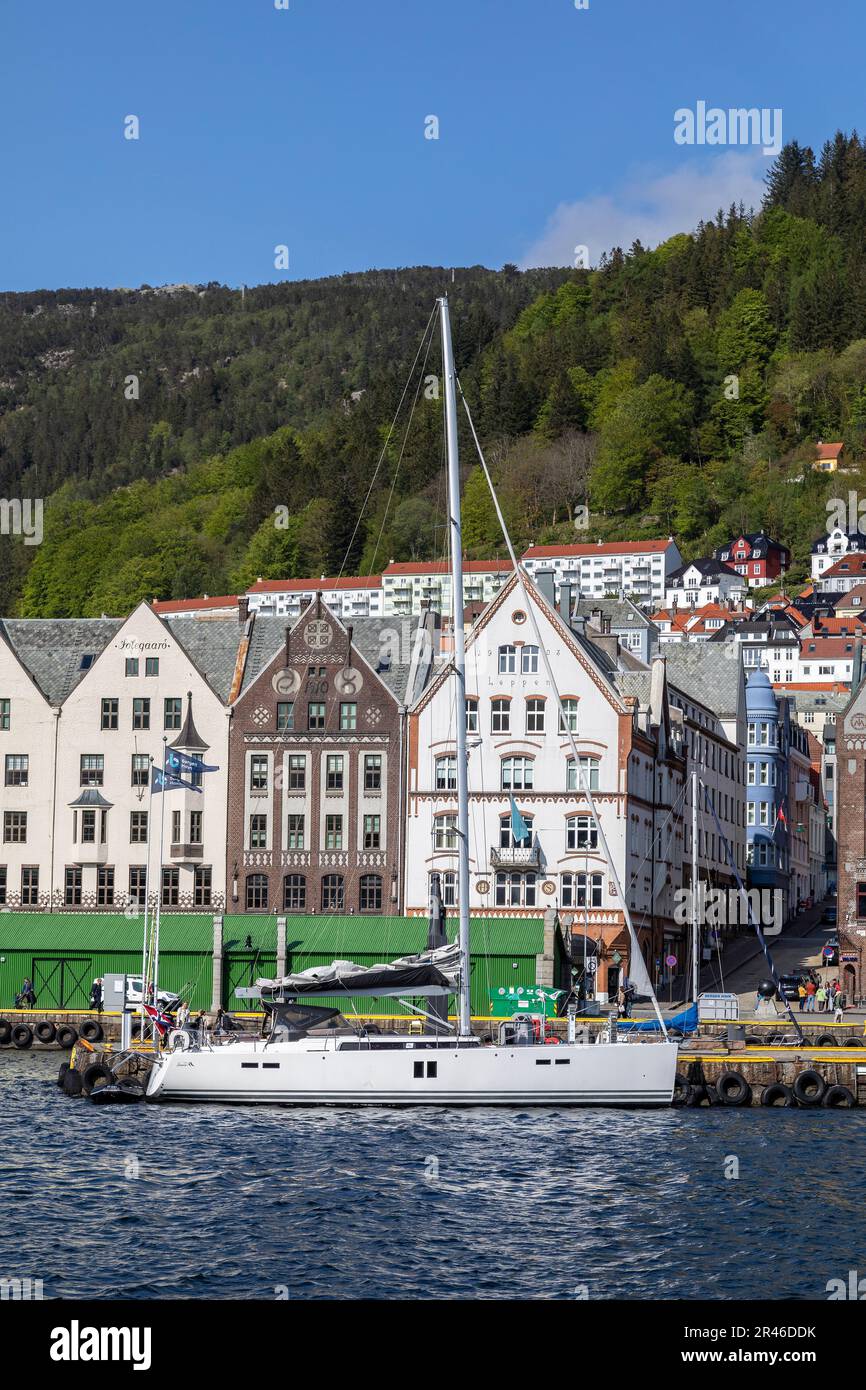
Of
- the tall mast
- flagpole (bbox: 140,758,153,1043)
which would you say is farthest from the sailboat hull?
flagpole (bbox: 140,758,153,1043)

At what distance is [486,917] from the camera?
293 feet

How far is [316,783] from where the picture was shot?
95.2 m

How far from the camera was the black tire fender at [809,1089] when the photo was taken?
2584 inches

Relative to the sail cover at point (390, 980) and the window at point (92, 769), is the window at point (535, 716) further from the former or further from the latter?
the sail cover at point (390, 980)

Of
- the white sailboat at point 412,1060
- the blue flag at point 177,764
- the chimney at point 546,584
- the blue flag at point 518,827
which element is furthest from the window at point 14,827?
the white sailboat at point 412,1060

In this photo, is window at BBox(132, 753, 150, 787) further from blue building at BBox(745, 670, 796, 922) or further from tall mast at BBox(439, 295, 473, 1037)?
blue building at BBox(745, 670, 796, 922)

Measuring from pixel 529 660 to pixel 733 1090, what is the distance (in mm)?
32042

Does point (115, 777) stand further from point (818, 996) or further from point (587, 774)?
point (818, 996)

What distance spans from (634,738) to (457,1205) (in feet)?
163

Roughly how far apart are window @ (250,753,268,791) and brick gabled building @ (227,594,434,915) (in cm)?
5

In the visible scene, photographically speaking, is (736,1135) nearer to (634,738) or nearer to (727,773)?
(634,738)

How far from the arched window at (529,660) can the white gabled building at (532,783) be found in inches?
1.9

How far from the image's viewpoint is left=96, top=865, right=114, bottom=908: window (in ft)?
314
